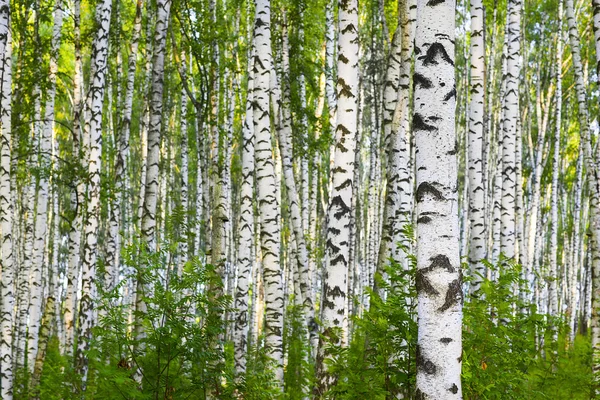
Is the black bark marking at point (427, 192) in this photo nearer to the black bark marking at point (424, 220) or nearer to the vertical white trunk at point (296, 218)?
the black bark marking at point (424, 220)

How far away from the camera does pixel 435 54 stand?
3576 millimetres

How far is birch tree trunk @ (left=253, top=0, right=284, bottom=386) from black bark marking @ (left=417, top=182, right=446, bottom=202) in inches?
149

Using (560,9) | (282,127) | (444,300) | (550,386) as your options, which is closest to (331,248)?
(444,300)

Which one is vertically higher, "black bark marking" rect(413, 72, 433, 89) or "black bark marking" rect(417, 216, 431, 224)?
"black bark marking" rect(413, 72, 433, 89)

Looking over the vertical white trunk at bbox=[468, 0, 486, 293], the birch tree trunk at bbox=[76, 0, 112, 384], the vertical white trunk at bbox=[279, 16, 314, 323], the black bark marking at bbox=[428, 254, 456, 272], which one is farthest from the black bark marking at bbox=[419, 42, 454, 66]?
the vertical white trunk at bbox=[279, 16, 314, 323]

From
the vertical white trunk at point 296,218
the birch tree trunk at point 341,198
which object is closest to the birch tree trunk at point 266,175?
the birch tree trunk at point 341,198

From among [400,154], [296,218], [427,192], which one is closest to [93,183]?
[296,218]

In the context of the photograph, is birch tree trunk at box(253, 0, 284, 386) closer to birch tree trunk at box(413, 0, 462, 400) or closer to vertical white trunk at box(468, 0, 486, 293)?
vertical white trunk at box(468, 0, 486, 293)

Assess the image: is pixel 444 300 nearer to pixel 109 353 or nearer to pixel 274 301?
pixel 109 353

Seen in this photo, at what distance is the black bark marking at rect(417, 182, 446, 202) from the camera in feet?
11.2

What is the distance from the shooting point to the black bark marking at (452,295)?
3291 mm

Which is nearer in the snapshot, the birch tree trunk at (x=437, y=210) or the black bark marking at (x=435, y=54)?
the birch tree trunk at (x=437, y=210)

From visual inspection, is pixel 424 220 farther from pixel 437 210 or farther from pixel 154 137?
pixel 154 137

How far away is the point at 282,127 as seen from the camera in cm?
1091
